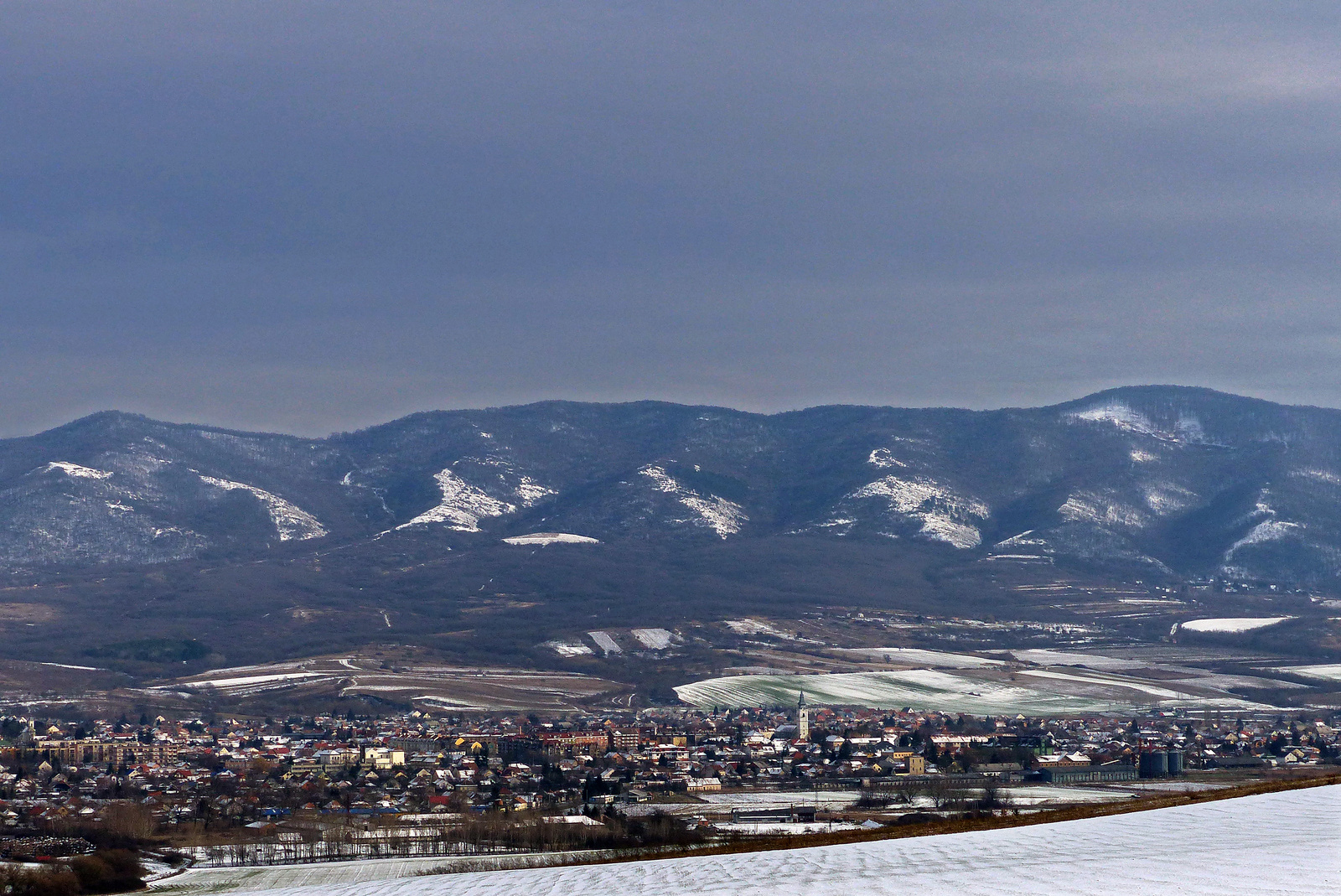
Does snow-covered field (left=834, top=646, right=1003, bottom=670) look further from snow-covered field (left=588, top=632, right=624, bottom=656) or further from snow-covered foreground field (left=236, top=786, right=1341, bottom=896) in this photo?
snow-covered foreground field (left=236, top=786, right=1341, bottom=896)

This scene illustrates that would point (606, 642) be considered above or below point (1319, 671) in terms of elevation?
above

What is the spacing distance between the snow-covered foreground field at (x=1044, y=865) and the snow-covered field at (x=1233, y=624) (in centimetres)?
13918

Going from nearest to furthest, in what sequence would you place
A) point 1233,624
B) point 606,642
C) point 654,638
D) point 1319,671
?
point 1319,671 → point 606,642 → point 654,638 → point 1233,624

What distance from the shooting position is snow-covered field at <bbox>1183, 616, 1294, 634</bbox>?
164 meters

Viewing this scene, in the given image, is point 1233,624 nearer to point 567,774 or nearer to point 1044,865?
point 567,774

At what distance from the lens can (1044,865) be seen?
73.4ft

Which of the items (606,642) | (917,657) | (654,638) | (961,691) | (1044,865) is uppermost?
(654,638)

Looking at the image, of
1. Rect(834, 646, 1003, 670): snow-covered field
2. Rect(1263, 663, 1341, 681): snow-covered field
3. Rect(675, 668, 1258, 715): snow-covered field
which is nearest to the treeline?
Rect(675, 668, 1258, 715): snow-covered field

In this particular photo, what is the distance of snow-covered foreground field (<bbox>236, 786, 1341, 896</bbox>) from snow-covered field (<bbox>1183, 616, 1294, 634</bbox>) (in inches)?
5479

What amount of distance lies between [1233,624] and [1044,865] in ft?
516

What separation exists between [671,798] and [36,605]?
139m

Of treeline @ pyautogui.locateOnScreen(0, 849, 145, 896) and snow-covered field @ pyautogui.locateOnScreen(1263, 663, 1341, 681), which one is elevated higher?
snow-covered field @ pyautogui.locateOnScreen(1263, 663, 1341, 681)

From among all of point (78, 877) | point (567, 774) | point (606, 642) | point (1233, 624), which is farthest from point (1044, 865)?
point (1233, 624)

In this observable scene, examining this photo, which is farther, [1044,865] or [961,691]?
[961,691]
